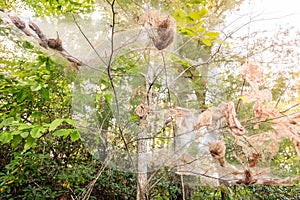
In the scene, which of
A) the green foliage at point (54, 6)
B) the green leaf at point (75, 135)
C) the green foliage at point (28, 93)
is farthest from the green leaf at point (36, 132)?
the green foliage at point (54, 6)

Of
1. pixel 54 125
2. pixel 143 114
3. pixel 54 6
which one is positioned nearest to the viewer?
pixel 143 114

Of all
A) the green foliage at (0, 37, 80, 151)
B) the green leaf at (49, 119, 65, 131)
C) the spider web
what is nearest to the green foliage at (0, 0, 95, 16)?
the green foliage at (0, 37, 80, 151)

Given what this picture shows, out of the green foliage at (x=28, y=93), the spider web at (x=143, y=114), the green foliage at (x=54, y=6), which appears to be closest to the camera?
the spider web at (x=143, y=114)

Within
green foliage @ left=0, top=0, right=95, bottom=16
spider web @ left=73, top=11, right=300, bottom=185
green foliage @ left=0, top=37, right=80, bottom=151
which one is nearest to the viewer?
spider web @ left=73, top=11, right=300, bottom=185

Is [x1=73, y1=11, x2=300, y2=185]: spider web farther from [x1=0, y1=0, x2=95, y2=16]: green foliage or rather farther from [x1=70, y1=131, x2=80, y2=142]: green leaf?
[x1=0, y1=0, x2=95, y2=16]: green foliage

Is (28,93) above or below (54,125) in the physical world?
above

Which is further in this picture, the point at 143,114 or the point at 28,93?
the point at 28,93

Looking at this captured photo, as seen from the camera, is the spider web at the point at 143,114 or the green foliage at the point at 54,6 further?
the green foliage at the point at 54,6

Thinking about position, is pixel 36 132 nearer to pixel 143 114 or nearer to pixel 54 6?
pixel 143 114

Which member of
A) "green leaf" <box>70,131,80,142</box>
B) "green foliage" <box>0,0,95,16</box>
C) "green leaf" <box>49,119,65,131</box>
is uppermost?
"green foliage" <box>0,0,95,16</box>

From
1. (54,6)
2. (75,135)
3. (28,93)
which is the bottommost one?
(75,135)

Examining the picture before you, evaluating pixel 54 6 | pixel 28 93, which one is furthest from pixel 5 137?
pixel 54 6

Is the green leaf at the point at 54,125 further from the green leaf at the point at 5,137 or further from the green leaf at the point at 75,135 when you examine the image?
the green leaf at the point at 5,137

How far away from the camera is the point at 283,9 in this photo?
84 centimetres
